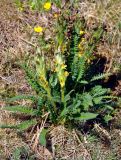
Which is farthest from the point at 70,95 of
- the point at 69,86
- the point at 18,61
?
the point at 18,61

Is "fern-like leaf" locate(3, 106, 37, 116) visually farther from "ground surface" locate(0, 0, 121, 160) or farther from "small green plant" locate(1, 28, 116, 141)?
Answer: "ground surface" locate(0, 0, 121, 160)

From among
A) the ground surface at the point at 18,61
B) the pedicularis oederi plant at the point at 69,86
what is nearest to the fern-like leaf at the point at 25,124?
the pedicularis oederi plant at the point at 69,86

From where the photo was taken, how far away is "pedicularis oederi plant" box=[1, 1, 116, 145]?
365 centimetres

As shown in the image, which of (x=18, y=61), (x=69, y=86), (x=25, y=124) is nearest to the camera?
(x=25, y=124)

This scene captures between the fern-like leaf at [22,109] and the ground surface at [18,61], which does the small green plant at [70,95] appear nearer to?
the fern-like leaf at [22,109]

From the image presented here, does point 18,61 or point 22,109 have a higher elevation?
point 18,61

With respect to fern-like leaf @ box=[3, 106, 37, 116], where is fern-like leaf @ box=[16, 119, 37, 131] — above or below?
below

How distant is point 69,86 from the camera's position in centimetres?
388

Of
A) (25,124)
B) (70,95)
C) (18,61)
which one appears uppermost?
(18,61)

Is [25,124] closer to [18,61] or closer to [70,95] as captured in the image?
[70,95]

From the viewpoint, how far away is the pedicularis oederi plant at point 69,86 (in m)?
3.65

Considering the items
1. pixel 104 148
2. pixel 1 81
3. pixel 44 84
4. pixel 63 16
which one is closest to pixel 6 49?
pixel 1 81

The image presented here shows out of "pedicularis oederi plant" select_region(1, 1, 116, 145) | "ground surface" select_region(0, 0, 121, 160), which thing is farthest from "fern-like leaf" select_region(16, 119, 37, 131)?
"ground surface" select_region(0, 0, 121, 160)

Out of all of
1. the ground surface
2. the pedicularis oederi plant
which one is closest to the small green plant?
the pedicularis oederi plant
